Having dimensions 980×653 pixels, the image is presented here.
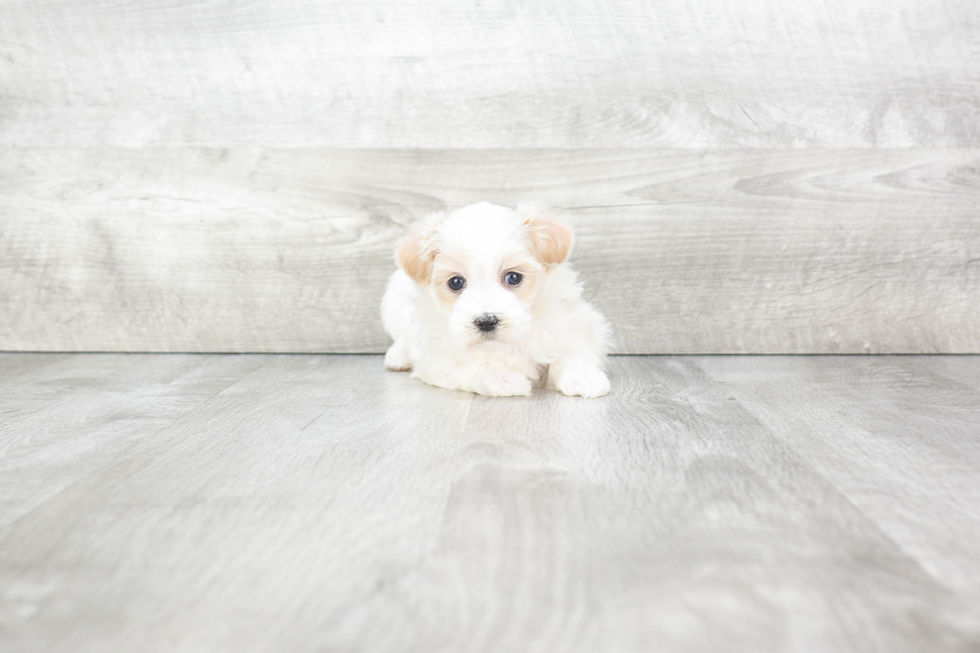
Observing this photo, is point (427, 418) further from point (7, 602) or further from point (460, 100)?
point (460, 100)

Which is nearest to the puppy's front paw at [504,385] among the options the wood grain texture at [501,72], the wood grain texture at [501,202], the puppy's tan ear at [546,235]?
the puppy's tan ear at [546,235]

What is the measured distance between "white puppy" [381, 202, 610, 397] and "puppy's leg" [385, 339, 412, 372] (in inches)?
6.0

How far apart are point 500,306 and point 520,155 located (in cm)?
64

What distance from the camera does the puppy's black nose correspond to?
1525 mm

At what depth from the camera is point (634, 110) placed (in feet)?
6.54

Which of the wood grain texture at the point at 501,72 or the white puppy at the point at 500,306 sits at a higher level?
the wood grain texture at the point at 501,72

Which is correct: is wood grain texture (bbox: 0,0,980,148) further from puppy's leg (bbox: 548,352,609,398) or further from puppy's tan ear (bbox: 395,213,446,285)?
puppy's leg (bbox: 548,352,609,398)

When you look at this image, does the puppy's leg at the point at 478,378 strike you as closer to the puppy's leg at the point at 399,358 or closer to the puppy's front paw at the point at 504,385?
the puppy's front paw at the point at 504,385

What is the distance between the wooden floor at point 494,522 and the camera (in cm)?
67

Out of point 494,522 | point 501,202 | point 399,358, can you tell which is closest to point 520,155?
point 501,202

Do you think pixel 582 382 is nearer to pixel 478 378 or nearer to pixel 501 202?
pixel 478 378

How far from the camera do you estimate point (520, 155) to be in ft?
6.62

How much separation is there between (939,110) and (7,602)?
220cm

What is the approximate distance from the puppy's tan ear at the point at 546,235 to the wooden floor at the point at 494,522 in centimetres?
31
